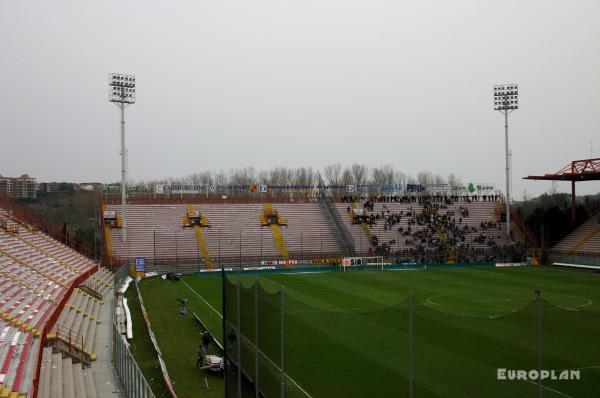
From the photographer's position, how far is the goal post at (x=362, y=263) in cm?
4853

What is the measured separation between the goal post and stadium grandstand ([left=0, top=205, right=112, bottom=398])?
2050 centimetres

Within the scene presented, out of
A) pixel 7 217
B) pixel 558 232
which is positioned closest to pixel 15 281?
pixel 7 217

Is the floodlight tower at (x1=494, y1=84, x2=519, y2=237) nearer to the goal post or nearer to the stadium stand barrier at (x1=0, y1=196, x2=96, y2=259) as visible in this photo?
the goal post

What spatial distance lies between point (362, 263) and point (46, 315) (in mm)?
34213

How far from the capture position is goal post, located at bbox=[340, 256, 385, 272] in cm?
4853

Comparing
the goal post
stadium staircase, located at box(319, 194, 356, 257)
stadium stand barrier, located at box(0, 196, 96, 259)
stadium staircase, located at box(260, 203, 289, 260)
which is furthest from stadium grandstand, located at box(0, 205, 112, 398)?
stadium staircase, located at box(319, 194, 356, 257)

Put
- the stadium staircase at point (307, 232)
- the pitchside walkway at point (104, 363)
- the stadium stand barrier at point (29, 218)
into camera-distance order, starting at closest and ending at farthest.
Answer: the pitchside walkway at point (104, 363) < the stadium stand barrier at point (29, 218) < the stadium staircase at point (307, 232)

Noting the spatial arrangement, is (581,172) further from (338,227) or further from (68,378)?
(68,378)

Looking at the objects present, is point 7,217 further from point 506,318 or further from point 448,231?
point 448,231

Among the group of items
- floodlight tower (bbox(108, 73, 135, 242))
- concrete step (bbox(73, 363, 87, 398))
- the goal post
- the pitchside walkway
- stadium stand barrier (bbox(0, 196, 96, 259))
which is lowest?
the goal post

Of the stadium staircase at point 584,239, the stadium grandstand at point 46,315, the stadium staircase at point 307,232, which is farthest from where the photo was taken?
the stadium staircase at point 307,232

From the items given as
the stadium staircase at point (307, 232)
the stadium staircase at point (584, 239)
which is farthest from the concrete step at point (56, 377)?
the stadium staircase at point (584, 239)

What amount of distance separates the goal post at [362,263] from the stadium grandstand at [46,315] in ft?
67.3

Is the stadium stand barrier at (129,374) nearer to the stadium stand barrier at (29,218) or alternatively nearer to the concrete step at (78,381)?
the concrete step at (78,381)
